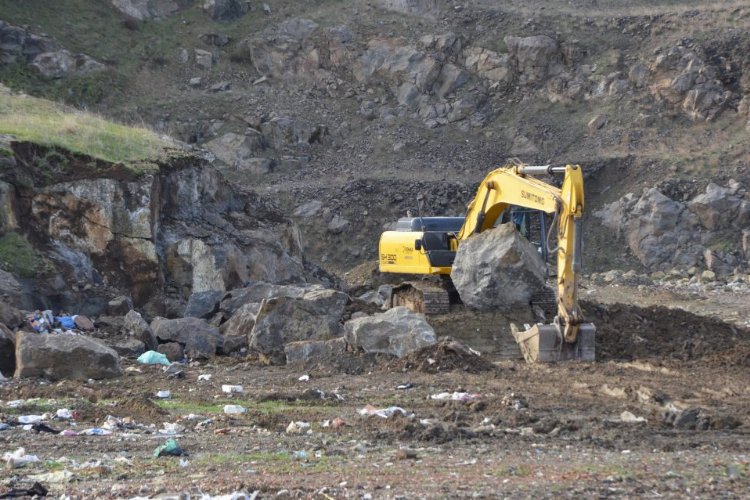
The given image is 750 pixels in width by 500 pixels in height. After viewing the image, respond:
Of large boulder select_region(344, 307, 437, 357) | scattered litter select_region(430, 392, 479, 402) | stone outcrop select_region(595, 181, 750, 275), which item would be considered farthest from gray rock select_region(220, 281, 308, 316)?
stone outcrop select_region(595, 181, 750, 275)

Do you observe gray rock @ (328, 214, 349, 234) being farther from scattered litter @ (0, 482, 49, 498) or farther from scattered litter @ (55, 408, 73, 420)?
scattered litter @ (0, 482, 49, 498)

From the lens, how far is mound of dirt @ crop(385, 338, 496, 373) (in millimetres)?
13469

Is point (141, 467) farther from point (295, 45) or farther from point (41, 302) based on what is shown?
point (295, 45)

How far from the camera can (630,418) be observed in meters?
9.61

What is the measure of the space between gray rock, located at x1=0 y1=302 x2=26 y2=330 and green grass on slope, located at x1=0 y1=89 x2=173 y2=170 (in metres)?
6.04

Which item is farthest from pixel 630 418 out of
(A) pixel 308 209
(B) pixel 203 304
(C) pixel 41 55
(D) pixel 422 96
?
(C) pixel 41 55

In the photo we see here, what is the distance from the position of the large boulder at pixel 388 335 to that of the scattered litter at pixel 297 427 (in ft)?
16.2

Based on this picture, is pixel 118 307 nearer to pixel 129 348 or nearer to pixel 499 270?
pixel 129 348

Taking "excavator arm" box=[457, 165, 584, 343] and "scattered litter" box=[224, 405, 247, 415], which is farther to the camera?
"excavator arm" box=[457, 165, 584, 343]

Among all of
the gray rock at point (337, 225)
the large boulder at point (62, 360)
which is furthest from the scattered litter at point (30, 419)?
the gray rock at point (337, 225)

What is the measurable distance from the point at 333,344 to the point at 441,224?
20.0ft

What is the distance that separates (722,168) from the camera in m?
34.0

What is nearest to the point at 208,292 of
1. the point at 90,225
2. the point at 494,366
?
the point at 90,225

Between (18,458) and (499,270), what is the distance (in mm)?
10332
